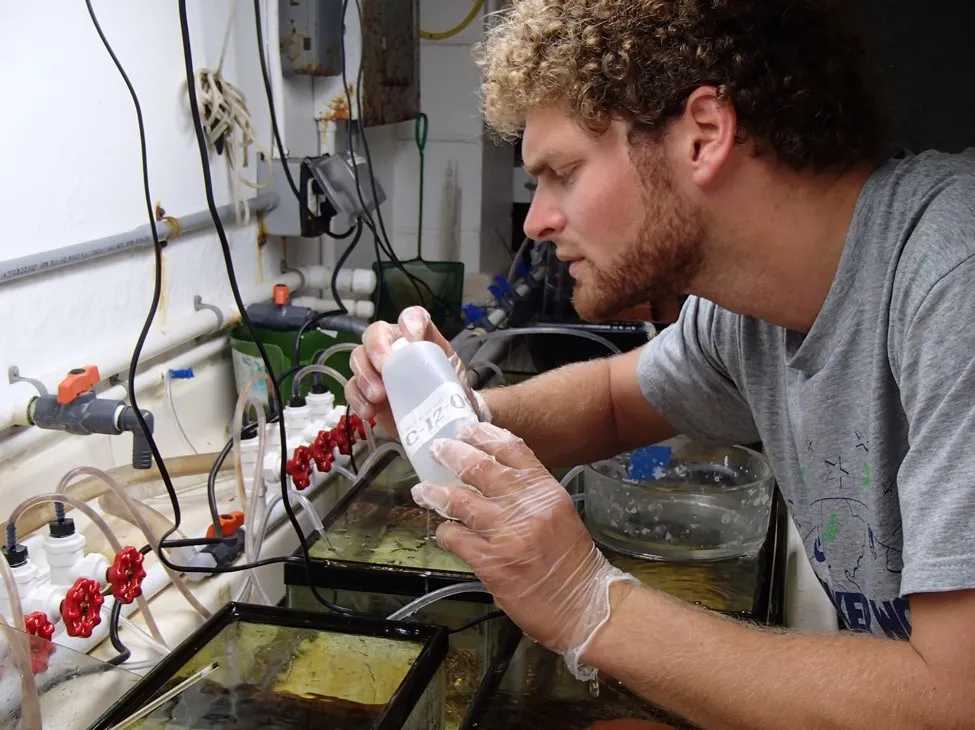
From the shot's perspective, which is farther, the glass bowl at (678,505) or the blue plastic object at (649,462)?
the blue plastic object at (649,462)

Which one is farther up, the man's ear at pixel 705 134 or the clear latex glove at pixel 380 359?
the man's ear at pixel 705 134

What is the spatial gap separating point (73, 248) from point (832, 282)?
102 cm

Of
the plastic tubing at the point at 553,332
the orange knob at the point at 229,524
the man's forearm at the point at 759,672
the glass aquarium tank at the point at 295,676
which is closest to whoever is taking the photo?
the man's forearm at the point at 759,672

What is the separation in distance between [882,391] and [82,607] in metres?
0.86

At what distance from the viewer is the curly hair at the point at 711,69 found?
915 millimetres

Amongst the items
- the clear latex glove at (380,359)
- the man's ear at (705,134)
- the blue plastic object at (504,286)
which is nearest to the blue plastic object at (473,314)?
the blue plastic object at (504,286)

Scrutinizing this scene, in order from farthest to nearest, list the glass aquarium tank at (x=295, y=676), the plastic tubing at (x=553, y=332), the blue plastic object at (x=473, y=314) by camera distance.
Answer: the blue plastic object at (x=473, y=314)
the plastic tubing at (x=553, y=332)
the glass aquarium tank at (x=295, y=676)

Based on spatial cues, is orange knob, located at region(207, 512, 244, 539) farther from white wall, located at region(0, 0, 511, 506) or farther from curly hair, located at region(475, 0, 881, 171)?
curly hair, located at region(475, 0, 881, 171)

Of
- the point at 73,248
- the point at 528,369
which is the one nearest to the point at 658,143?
the point at 73,248

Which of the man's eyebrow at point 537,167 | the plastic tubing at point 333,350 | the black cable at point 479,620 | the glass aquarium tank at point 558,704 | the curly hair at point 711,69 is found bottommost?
the black cable at point 479,620

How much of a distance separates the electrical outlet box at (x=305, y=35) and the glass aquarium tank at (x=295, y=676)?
1.16 meters

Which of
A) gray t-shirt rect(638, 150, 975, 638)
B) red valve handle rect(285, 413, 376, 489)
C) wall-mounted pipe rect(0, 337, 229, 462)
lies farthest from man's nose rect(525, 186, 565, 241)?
wall-mounted pipe rect(0, 337, 229, 462)

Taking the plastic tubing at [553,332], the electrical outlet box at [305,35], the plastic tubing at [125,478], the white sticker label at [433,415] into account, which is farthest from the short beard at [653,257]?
the electrical outlet box at [305,35]

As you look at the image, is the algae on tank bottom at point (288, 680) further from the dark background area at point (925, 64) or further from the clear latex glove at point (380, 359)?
the dark background area at point (925, 64)
